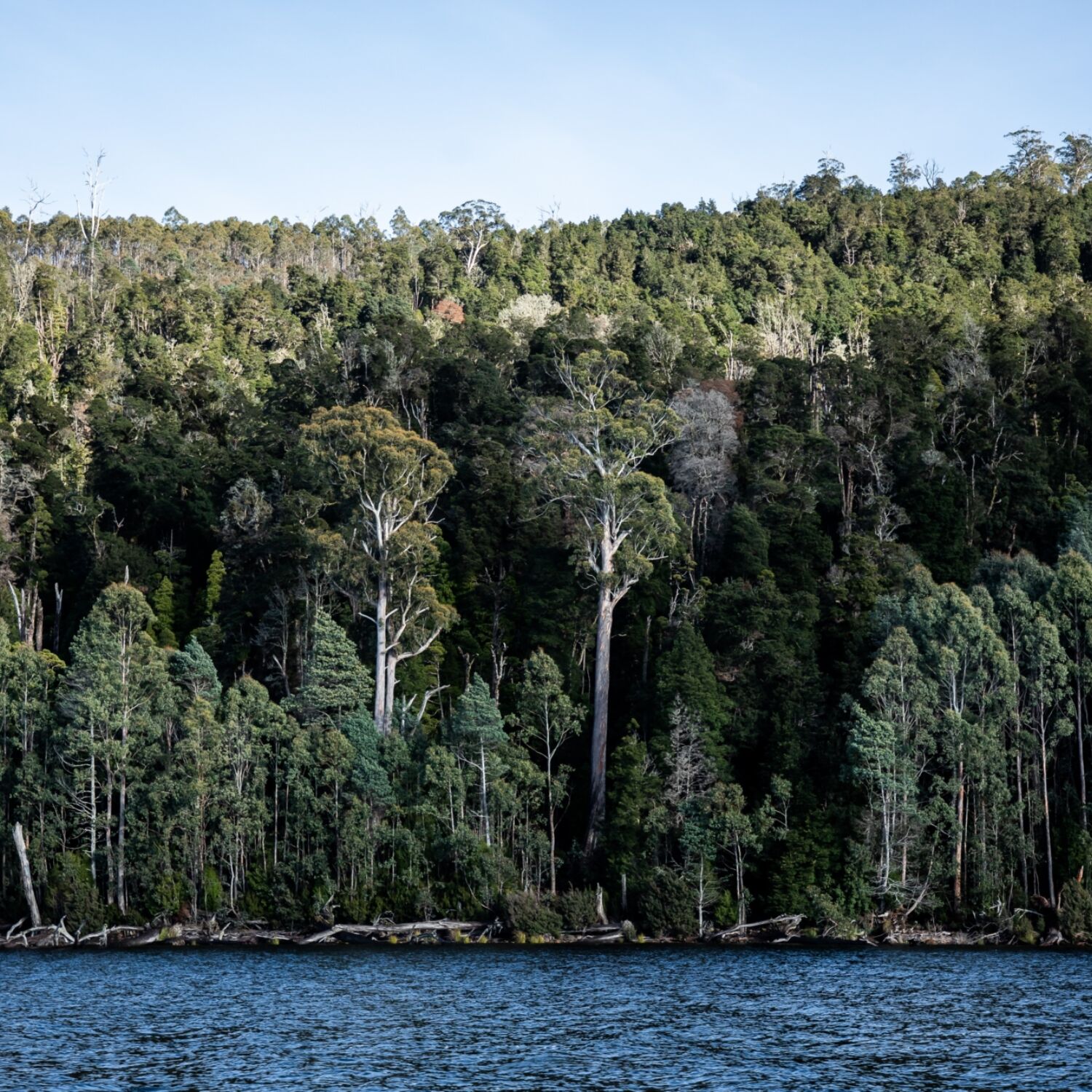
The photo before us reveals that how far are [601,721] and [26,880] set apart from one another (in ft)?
76.8

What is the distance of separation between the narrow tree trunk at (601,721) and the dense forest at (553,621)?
18cm

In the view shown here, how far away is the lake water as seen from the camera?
84.8 ft

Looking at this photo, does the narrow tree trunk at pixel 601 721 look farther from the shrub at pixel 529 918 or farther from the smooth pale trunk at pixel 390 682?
the smooth pale trunk at pixel 390 682

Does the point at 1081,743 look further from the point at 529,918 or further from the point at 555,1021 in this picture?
the point at 555,1021

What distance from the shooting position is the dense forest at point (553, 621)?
52562 millimetres

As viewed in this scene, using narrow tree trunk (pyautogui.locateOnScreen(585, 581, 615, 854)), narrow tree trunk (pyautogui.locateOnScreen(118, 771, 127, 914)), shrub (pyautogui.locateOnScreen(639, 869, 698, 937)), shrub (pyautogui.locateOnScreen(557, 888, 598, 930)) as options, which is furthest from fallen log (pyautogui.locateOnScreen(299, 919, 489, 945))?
narrow tree trunk (pyautogui.locateOnScreen(118, 771, 127, 914))

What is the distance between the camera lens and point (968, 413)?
2950 inches

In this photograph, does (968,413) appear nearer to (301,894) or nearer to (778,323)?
(778,323)

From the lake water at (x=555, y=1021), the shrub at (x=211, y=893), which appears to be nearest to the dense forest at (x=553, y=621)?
the shrub at (x=211, y=893)

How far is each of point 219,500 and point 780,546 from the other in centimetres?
3087

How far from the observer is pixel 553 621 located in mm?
62906

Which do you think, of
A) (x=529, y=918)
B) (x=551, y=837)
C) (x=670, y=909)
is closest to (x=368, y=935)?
(x=529, y=918)

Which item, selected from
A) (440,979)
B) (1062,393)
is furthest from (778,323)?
(440,979)

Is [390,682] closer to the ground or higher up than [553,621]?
closer to the ground
